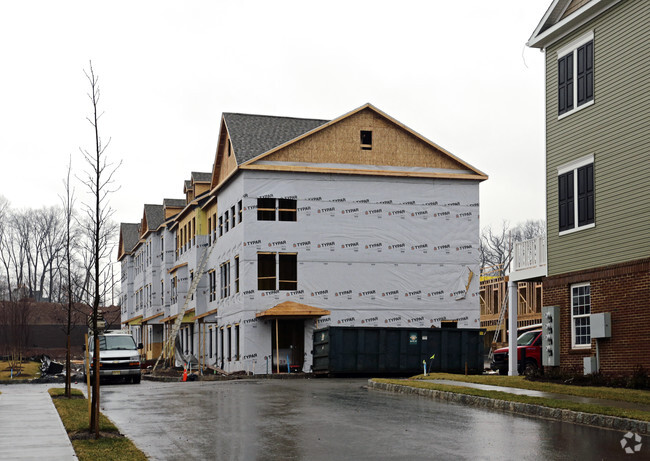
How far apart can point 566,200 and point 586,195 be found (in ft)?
3.07

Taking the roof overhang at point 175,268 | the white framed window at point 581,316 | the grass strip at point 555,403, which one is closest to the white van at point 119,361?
the grass strip at point 555,403

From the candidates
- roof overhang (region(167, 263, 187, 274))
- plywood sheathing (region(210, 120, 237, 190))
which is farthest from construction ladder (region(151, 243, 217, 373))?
roof overhang (region(167, 263, 187, 274))

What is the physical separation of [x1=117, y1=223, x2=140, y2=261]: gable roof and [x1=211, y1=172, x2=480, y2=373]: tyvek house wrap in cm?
4765

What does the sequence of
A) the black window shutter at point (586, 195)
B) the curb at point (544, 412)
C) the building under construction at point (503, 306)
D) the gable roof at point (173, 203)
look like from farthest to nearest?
the gable roof at point (173, 203), the building under construction at point (503, 306), the black window shutter at point (586, 195), the curb at point (544, 412)

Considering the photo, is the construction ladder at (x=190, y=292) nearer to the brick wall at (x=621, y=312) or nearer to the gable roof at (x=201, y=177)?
the gable roof at (x=201, y=177)

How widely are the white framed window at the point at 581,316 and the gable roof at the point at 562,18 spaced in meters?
6.83

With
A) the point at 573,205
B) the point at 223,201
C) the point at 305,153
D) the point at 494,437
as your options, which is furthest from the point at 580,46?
the point at 223,201

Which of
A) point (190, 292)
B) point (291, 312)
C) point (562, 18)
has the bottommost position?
point (291, 312)

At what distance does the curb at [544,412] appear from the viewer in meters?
13.3

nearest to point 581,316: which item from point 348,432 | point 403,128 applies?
point 348,432

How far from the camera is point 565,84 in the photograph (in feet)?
78.7

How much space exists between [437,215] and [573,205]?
2077cm

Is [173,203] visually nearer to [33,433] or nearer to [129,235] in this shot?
[129,235]

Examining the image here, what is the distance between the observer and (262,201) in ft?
138
